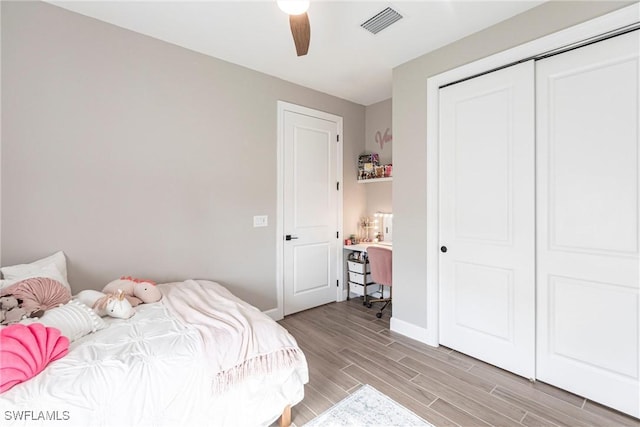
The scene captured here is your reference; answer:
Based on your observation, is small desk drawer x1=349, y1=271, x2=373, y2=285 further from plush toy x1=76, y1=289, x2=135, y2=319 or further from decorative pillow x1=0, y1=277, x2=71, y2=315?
decorative pillow x1=0, y1=277, x2=71, y2=315

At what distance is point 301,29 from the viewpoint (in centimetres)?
154

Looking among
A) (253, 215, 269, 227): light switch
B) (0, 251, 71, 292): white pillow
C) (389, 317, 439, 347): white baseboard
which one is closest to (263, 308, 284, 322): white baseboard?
(253, 215, 269, 227): light switch

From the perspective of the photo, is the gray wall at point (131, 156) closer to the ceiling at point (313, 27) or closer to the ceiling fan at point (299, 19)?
the ceiling at point (313, 27)

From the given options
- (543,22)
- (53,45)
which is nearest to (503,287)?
(543,22)

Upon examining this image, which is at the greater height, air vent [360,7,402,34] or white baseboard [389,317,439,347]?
air vent [360,7,402,34]

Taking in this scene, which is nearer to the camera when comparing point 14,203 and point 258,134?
point 14,203

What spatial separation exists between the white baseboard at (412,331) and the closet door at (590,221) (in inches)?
31.9

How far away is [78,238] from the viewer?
208 cm

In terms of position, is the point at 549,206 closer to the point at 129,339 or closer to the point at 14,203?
the point at 129,339

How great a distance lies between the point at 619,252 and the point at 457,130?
4.44 ft

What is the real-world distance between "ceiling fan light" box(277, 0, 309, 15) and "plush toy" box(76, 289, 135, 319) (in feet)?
6.21

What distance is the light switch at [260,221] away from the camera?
9.97 feet

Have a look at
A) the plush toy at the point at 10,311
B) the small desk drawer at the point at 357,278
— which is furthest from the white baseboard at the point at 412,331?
the plush toy at the point at 10,311

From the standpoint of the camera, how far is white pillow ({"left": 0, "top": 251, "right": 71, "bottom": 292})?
1.71m
